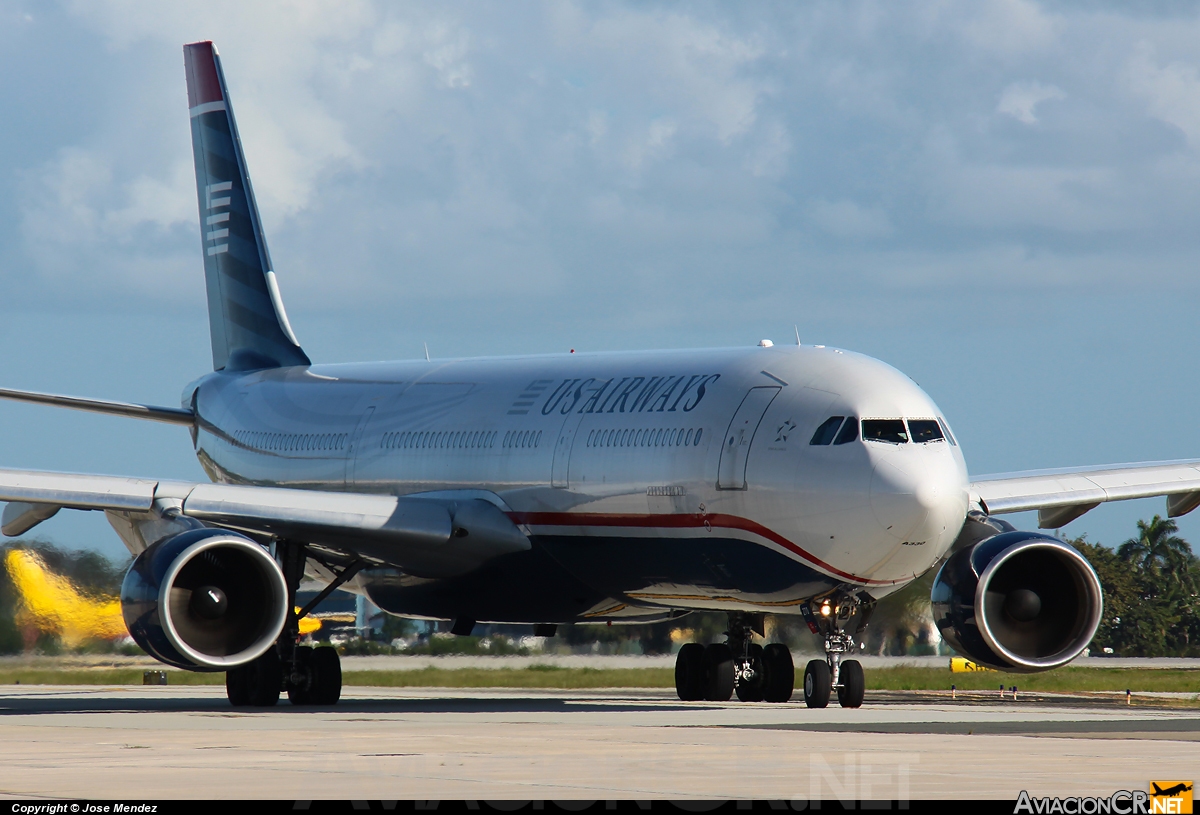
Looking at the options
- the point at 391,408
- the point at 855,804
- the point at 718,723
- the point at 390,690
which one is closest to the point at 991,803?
the point at 855,804

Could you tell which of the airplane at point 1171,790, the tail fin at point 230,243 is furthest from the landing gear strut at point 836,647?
the tail fin at point 230,243

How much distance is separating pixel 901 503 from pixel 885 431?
0.89 m

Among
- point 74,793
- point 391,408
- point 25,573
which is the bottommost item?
point 74,793

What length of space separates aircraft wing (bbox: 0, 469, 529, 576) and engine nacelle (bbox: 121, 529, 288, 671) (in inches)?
27.3

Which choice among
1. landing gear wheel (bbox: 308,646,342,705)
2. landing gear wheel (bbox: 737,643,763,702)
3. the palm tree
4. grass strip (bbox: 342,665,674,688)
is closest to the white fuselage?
landing gear wheel (bbox: 308,646,342,705)

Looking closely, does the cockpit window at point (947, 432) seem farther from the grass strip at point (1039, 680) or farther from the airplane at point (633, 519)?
the grass strip at point (1039, 680)

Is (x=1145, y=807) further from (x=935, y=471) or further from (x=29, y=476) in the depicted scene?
(x=29, y=476)

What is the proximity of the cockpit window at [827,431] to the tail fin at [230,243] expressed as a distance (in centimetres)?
1297

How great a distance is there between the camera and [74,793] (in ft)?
32.1

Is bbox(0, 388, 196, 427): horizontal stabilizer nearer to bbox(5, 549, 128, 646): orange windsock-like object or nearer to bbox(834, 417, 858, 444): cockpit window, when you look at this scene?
bbox(5, 549, 128, 646): orange windsock-like object

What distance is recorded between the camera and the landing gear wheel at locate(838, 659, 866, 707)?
19.2 metres

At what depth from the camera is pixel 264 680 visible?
20.9 metres

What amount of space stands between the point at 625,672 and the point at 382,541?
8.10m

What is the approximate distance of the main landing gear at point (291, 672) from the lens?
20.9 meters
